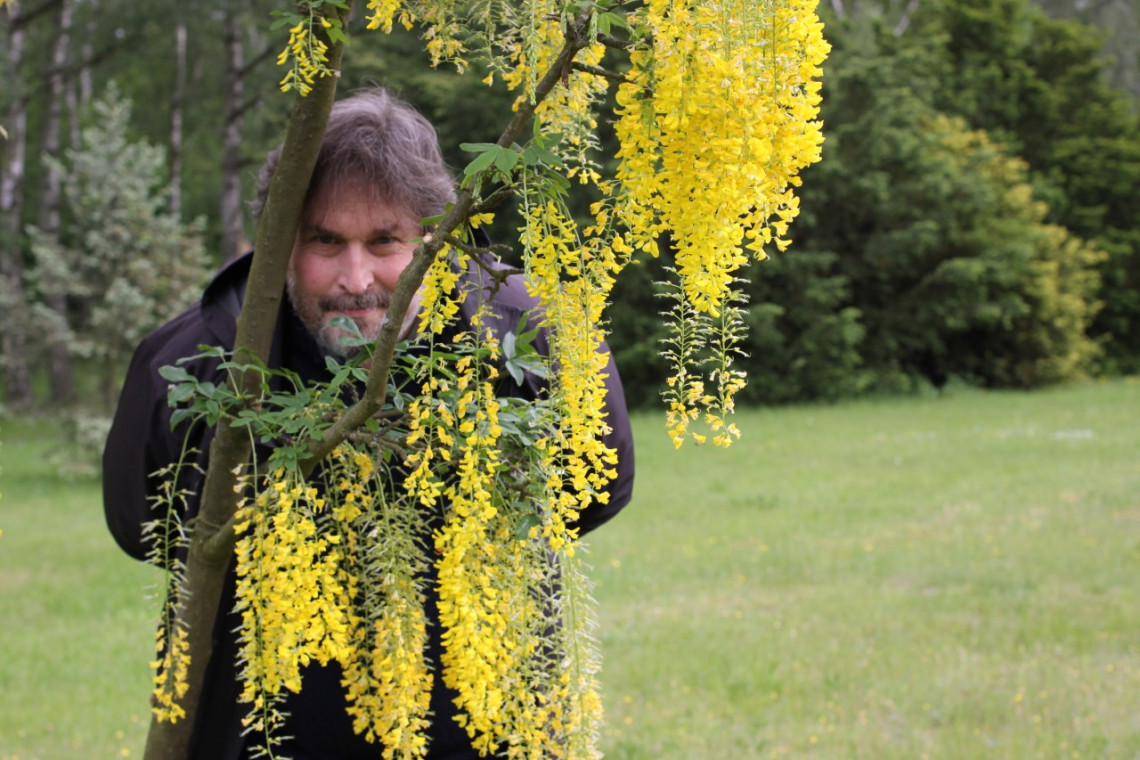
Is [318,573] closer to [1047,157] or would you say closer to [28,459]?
[28,459]

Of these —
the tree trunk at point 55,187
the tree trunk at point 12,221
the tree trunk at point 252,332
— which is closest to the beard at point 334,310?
the tree trunk at point 252,332

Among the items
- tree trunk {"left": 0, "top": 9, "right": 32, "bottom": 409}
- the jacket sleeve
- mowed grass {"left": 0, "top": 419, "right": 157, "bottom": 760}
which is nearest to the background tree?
mowed grass {"left": 0, "top": 419, "right": 157, "bottom": 760}

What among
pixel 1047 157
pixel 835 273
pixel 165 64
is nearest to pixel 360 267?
pixel 835 273

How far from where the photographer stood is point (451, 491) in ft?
5.01

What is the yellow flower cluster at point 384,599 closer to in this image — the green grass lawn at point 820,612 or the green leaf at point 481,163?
the green leaf at point 481,163

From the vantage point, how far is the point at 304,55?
1.51 metres

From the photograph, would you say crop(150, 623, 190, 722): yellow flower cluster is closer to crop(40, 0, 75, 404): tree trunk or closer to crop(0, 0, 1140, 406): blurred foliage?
crop(0, 0, 1140, 406): blurred foliage

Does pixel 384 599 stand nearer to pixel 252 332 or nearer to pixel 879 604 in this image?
pixel 252 332

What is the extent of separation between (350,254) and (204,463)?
54 cm

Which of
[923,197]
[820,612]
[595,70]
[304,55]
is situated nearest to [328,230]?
[304,55]

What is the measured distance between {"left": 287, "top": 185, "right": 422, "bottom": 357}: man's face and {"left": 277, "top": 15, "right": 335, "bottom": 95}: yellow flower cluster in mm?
733

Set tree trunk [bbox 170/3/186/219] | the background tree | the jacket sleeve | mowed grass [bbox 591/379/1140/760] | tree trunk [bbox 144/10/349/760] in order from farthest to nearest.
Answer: tree trunk [bbox 170/3/186/219]
the background tree
mowed grass [bbox 591/379/1140/760]
the jacket sleeve
tree trunk [bbox 144/10/349/760]

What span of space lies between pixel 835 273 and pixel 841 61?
399 centimetres

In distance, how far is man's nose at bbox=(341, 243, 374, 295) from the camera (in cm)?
227
